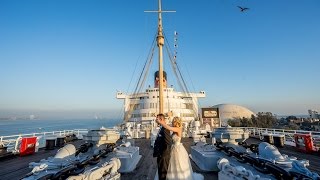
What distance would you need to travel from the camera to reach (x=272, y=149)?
5.45 meters

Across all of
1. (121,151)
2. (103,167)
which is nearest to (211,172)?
(121,151)

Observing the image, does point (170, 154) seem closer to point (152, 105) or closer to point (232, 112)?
point (152, 105)

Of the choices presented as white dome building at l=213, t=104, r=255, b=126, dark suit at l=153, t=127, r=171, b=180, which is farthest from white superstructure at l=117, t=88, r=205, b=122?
white dome building at l=213, t=104, r=255, b=126

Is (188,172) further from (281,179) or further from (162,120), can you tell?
(281,179)

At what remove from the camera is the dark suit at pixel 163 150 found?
4566mm

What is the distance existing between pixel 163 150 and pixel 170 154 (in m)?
0.26

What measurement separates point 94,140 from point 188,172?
12.5ft

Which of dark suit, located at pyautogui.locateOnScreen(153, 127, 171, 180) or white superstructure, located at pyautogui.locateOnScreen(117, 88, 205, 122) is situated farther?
white superstructure, located at pyautogui.locateOnScreen(117, 88, 205, 122)

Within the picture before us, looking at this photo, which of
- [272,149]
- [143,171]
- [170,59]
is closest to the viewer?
[272,149]

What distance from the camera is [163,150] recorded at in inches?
180

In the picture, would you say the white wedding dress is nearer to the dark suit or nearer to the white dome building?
the dark suit

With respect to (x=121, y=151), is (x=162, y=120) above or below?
above

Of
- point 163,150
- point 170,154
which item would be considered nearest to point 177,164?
point 170,154

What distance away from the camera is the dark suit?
457 cm
